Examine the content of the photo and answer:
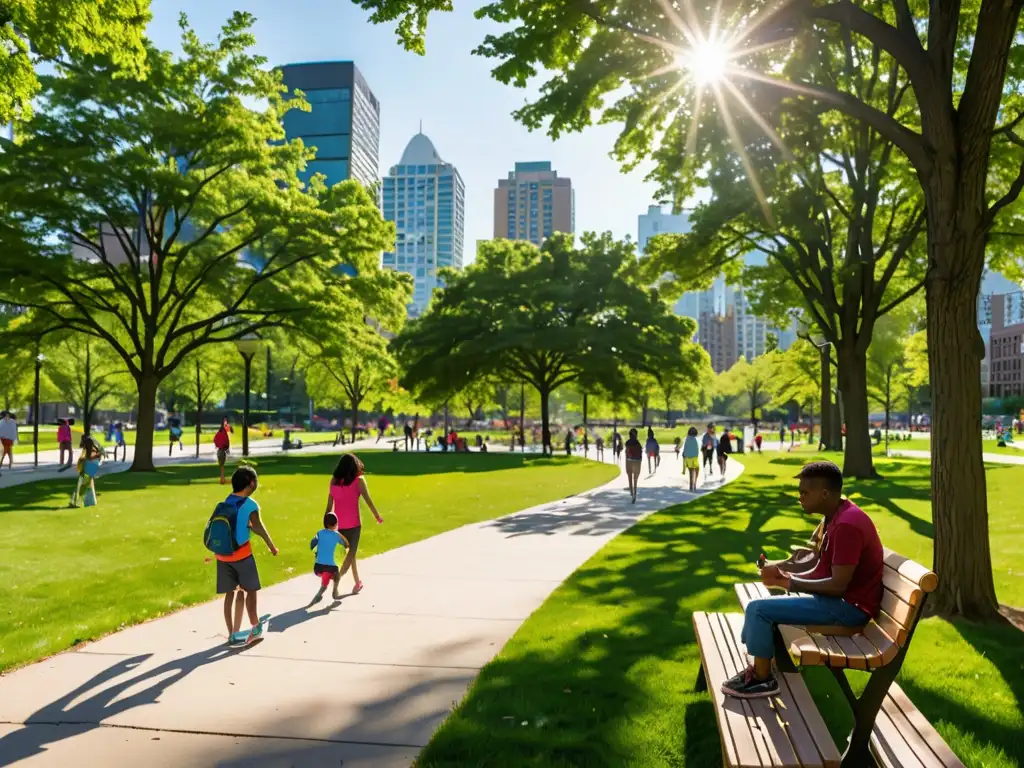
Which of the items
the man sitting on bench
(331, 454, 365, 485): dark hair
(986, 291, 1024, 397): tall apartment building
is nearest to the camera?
the man sitting on bench

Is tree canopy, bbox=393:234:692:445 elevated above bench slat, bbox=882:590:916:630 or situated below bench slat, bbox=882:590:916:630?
above

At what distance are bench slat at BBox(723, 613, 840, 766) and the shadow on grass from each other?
51.8 feet

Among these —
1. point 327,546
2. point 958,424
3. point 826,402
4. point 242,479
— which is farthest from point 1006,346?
point 242,479

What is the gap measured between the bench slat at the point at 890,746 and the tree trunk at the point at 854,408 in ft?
67.1

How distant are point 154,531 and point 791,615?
1147 centimetres

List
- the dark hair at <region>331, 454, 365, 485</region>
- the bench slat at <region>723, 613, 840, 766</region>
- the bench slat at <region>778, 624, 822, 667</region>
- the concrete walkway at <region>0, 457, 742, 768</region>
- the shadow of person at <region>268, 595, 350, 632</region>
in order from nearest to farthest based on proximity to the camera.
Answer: the bench slat at <region>723, 613, 840, 766</region> → the bench slat at <region>778, 624, 822, 667</region> → the concrete walkway at <region>0, 457, 742, 768</region> → the shadow of person at <region>268, 595, 350, 632</region> → the dark hair at <region>331, 454, 365, 485</region>

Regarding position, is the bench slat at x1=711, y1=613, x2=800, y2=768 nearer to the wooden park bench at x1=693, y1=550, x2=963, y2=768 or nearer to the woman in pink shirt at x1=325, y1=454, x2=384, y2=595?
the wooden park bench at x1=693, y1=550, x2=963, y2=768

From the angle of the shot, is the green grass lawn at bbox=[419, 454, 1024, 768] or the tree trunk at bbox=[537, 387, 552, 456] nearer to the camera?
the green grass lawn at bbox=[419, 454, 1024, 768]

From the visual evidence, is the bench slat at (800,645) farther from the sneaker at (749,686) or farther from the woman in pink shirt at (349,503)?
the woman in pink shirt at (349,503)

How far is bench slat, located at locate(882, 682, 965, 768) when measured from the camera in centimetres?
326

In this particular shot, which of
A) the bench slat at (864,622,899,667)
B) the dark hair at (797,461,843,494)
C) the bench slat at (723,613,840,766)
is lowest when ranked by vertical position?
the bench slat at (723,613,840,766)

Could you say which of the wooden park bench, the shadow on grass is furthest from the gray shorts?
the shadow on grass

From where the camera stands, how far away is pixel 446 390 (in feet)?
132

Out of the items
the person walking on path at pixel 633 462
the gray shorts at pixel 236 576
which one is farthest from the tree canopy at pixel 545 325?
the gray shorts at pixel 236 576
